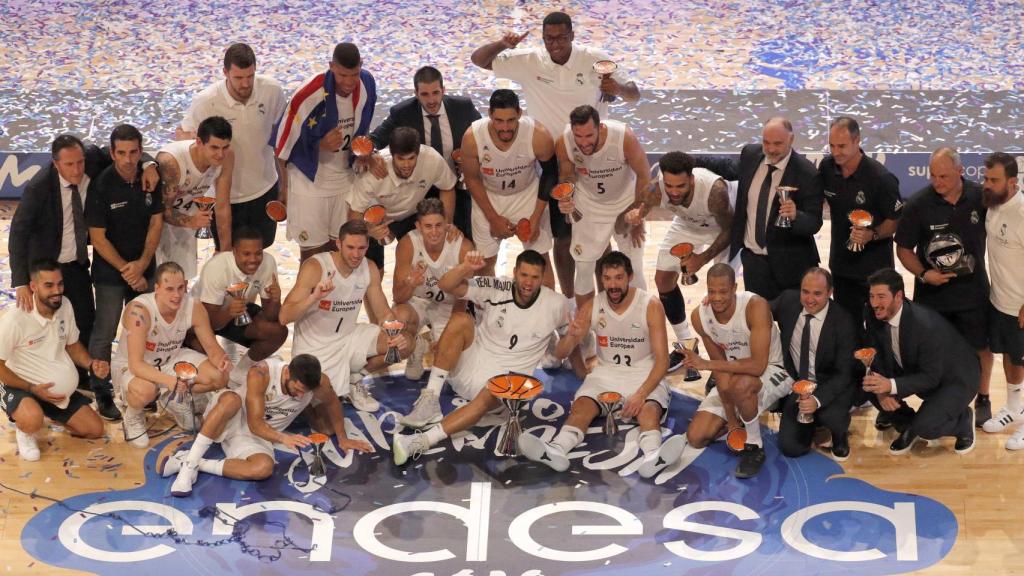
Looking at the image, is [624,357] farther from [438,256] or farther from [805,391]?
[438,256]

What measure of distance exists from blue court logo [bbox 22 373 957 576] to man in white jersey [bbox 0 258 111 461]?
0.61 metres

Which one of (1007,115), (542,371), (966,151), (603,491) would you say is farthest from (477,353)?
(1007,115)

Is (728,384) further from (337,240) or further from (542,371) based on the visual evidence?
(337,240)

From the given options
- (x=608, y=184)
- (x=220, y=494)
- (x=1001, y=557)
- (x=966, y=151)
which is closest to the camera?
(x=1001, y=557)

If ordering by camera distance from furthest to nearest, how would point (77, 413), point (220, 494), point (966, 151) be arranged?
point (966, 151)
point (77, 413)
point (220, 494)

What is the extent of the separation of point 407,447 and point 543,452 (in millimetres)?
791

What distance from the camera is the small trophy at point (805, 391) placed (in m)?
8.09

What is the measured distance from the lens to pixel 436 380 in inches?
346

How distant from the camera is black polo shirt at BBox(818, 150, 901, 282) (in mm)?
8461

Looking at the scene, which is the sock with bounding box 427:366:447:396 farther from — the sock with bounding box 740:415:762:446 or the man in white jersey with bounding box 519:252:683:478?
the sock with bounding box 740:415:762:446

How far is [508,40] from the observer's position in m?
9.45

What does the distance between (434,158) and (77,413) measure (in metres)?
2.67

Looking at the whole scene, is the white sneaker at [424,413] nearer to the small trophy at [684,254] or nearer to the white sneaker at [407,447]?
the white sneaker at [407,447]

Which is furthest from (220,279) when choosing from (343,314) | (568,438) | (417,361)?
(568,438)
